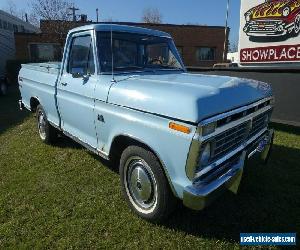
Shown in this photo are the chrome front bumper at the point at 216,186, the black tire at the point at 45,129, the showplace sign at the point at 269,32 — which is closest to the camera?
the chrome front bumper at the point at 216,186

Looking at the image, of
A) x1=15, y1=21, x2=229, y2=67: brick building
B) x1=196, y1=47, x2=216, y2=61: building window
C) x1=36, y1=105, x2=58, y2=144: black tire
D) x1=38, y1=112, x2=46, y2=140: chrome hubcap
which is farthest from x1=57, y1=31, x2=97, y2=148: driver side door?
x1=196, y1=47, x2=216, y2=61: building window

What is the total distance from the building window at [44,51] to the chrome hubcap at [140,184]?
2455 centimetres

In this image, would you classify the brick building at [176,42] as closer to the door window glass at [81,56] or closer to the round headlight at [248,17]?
the round headlight at [248,17]

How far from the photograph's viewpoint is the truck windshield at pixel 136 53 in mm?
4242

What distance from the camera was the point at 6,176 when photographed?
5066 millimetres

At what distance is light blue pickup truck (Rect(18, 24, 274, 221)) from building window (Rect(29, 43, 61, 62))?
22.8 metres

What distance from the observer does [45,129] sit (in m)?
6.36

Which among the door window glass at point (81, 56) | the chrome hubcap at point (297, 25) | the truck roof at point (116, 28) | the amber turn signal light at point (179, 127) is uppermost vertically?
the chrome hubcap at point (297, 25)

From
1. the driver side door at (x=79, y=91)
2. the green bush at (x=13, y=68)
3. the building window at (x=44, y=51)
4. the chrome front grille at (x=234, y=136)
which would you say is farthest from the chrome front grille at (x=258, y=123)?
the building window at (x=44, y=51)

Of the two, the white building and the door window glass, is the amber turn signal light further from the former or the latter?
the white building

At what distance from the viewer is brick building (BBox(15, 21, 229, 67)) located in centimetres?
2556

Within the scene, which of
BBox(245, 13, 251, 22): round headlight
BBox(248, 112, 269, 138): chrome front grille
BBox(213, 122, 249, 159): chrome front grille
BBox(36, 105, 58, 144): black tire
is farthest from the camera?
BBox(245, 13, 251, 22): round headlight

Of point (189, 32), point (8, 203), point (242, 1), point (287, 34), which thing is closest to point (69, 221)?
point (8, 203)

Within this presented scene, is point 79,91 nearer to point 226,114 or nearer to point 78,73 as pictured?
point 78,73
